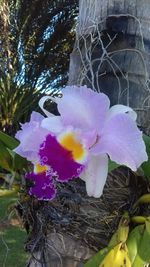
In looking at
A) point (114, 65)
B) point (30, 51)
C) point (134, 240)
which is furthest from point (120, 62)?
point (30, 51)

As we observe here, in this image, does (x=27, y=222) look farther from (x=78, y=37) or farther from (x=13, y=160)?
(x=78, y=37)

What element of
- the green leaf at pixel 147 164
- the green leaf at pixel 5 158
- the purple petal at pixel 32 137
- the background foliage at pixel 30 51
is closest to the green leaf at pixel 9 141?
the green leaf at pixel 5 158

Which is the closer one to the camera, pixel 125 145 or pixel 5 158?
pixel 125 145

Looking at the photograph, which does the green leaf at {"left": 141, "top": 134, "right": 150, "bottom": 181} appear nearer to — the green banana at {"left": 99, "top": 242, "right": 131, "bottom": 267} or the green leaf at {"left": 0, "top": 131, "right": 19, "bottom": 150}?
the green banana at {"left": 99, "top": 242, "right": 131, "bottom": 267}

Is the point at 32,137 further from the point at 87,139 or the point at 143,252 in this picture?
the point at 143,252

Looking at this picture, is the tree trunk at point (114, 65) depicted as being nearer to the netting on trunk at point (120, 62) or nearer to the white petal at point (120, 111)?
the netting on trunk at point (120, 62)

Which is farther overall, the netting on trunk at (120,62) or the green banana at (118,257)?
the netting on trunk at (120,62)

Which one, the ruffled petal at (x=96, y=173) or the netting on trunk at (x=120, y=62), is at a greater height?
the netting on trunk at (x=120, y=62)

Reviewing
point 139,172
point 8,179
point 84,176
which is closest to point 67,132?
point 84,176
